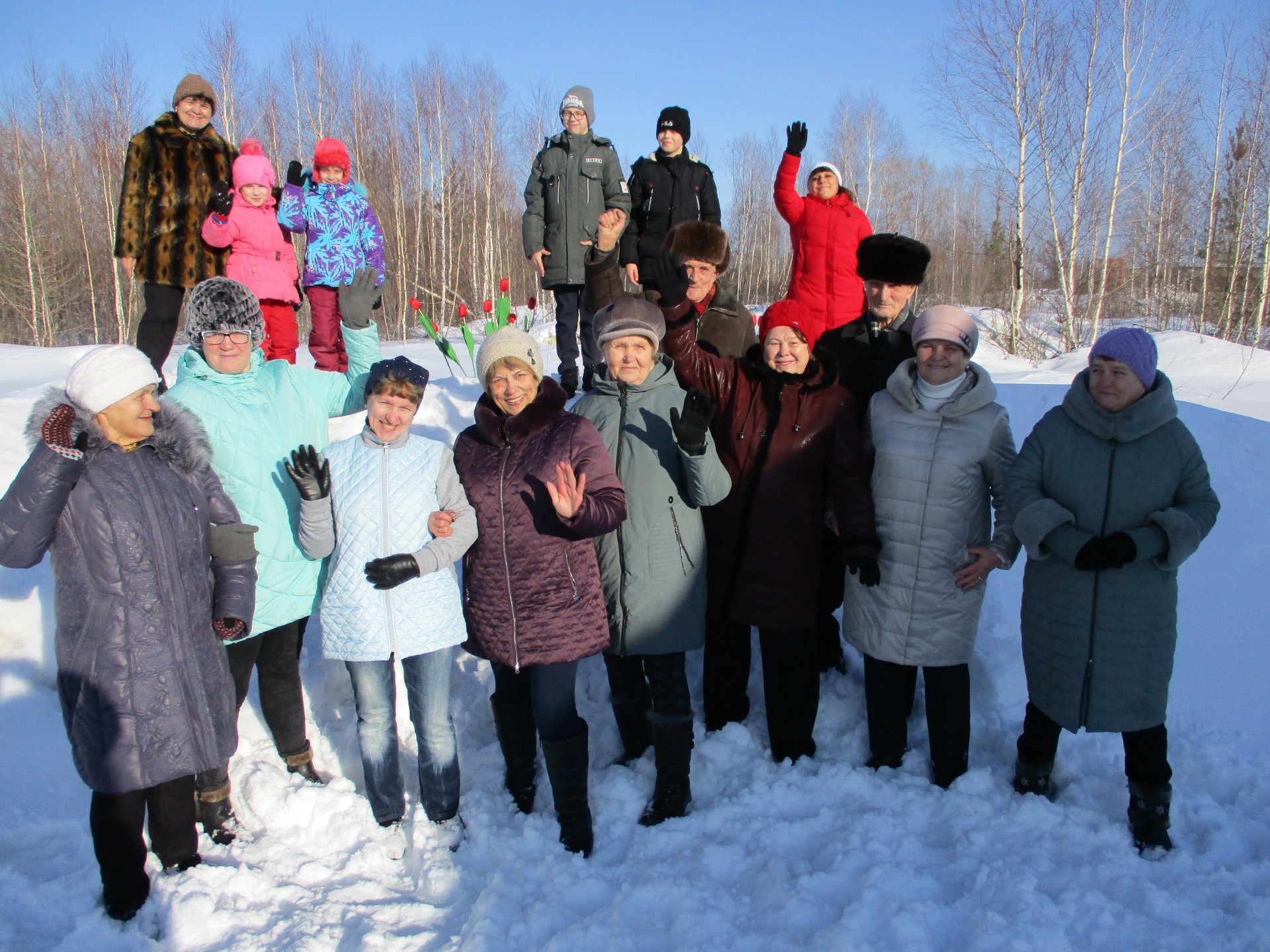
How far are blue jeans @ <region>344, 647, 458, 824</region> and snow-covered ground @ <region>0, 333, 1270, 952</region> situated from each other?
13 centimetres

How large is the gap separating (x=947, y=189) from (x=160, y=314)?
138ft

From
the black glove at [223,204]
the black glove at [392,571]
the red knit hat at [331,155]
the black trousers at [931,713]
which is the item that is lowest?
the black trousers at [931,713]

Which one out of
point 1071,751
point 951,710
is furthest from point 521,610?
point 1071,751

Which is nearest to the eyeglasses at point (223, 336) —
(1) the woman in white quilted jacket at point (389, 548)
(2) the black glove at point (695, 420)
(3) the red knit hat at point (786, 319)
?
(1) the woman in white quilted jacket at point (389, 548)

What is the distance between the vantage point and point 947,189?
39156mm

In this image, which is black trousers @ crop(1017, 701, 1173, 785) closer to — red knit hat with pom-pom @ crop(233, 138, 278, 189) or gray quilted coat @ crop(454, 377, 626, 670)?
gray quilted coat @ crop(454, 377, 626, 670)

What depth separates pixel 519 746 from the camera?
9.18 ft

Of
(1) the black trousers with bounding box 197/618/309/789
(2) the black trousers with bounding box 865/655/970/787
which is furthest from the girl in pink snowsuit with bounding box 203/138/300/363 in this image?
(2) the black trousers with bounding box 865/655/970/787

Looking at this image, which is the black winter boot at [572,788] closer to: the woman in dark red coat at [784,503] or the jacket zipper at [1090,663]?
the woman in dark red coat at [784,503]

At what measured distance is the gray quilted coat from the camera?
8.21 ft

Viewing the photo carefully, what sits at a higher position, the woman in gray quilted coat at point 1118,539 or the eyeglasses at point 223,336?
the eyeglasses at point 223,336

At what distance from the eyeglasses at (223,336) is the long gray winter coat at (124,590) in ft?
1.39

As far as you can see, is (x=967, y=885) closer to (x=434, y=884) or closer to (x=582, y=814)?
(x=582, y=814)

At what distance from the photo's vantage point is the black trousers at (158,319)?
179 inches
